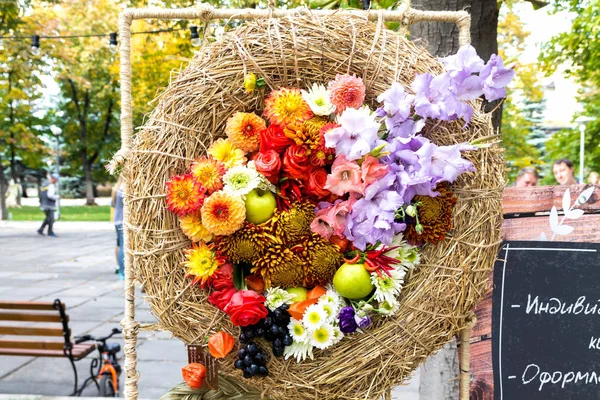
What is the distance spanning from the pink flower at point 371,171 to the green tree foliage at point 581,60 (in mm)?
8258

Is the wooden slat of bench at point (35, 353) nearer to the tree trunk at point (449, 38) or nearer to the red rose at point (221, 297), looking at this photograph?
the tree trunk at point (449, 38)

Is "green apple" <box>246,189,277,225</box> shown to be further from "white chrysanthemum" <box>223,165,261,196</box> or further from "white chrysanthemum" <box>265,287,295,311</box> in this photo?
"white chrysanthemum" <box>265,287,295,311</box>

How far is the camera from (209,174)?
5.10ft

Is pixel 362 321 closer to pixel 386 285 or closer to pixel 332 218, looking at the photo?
pixel 386 285

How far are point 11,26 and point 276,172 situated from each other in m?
9.75

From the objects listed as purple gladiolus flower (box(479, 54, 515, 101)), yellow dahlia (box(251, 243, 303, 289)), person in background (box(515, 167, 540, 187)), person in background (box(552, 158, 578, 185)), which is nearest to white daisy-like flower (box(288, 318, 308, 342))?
yellow dahlia (box(251, 243, 303, 289))

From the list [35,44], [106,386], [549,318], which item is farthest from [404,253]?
[35,44]

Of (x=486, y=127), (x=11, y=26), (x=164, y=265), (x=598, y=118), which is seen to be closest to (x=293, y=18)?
(x=486, y=127)

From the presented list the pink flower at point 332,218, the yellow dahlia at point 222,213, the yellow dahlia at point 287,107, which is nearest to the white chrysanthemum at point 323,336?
the pink flower at point 332,218

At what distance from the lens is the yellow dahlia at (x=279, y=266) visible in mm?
1531

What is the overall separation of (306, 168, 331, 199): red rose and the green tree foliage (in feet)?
27.1

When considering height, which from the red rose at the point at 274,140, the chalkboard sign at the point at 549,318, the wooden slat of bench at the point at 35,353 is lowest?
the wooden slat of bench at the point at 35,353

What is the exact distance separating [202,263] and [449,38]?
5.11 feet

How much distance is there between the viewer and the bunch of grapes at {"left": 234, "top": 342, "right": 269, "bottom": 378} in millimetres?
1521
